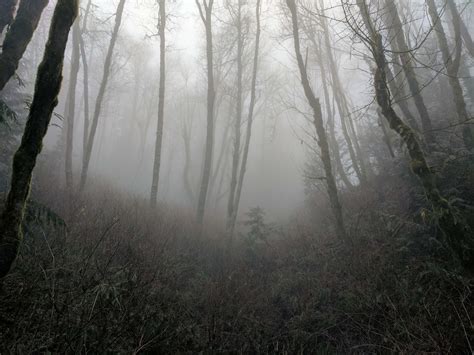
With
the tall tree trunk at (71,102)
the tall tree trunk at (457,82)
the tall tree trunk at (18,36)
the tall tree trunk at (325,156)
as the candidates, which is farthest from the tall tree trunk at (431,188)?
the tall tree trunk at (71,102)

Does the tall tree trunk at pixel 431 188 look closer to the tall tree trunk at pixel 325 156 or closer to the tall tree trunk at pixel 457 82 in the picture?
the tall tree trunk at pixel 325 156

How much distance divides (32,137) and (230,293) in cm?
365

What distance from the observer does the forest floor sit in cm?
268

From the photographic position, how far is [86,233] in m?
A: 4.85

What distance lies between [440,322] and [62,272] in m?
4.66

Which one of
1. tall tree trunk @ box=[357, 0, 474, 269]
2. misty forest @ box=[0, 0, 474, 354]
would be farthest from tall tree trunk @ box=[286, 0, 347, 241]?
tall tree trunk @ box=[357, 0, 474, 269]

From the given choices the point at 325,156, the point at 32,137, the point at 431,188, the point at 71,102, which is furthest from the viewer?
the point at 71,102

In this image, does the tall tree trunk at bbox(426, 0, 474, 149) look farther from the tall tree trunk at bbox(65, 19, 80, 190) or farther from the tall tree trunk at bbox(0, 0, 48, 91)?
the tall tree trunk at bbox(65, 19, 80, 190)

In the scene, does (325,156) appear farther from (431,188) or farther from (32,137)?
(32,137)

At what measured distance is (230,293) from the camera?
183 inches

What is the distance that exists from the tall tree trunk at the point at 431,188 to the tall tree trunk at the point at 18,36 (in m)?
4.63

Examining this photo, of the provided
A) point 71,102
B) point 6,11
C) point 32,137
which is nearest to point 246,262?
point 32,137

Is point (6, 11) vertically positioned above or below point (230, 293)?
above

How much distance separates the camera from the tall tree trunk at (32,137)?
7.47ft
